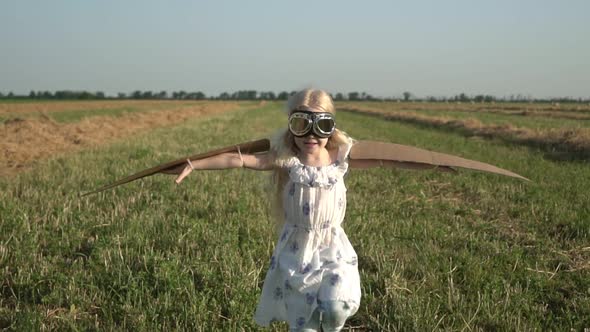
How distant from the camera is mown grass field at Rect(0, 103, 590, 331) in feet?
12.7

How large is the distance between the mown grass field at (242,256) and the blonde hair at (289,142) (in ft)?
0.71

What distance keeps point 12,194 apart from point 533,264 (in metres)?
6.68

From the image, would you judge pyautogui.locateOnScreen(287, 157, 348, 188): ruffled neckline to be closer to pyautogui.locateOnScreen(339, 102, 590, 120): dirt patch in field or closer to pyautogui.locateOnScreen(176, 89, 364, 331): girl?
pyautogui.locateOnScreen(176, 89, 364, 331): girl

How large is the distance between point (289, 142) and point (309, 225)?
1.77 feet

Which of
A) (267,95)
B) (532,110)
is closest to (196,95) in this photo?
(267,95)

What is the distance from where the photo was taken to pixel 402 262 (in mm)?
4949

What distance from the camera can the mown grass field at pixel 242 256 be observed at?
12.7ft

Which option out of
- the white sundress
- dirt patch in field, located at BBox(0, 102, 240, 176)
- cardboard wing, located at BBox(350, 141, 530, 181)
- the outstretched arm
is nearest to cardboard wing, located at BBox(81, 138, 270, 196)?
the outstretched arm

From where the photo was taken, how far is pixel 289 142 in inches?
133

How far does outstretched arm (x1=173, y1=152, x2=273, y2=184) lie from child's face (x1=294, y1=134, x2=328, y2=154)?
21 centimetres

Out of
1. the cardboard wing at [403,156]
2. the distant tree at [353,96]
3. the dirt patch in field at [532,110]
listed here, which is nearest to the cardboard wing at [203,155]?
the cardboard wing at [403,156]

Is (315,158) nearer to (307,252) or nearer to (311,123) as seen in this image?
(311,123)

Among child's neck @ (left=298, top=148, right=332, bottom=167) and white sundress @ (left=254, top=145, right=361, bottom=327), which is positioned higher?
child's neck @ (left=298, top=148, right=332, bottom=167)

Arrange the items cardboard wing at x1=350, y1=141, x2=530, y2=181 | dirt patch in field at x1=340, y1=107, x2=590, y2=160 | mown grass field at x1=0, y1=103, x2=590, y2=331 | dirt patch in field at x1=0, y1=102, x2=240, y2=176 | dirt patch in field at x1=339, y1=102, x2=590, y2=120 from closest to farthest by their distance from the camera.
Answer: cardboard wing at x1=350, y1=141, x2=530, y2=181 < mown grass field at x1=0, y1=103, x2=590, y2=331 < dirt patch in field at x1=0, y1=102, x2=240, y2=176 < dirt patch in field at x1=340, y1=107, x2=590, y2=160 < dirt patch in field at x1=339, y1=102, x2=590, y2=120
